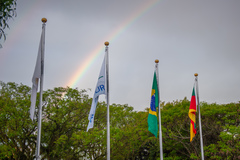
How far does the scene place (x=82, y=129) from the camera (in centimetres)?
2778

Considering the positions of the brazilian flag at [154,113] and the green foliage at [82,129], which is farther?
the green foliage at [82,129]

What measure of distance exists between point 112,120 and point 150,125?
638 inches

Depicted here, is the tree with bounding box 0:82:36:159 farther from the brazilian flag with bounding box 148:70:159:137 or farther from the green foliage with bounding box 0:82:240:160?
the brazilian flag with bounding box 148:70:159:137

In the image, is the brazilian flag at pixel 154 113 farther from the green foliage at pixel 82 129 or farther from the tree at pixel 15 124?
the tree at pixel 15 124

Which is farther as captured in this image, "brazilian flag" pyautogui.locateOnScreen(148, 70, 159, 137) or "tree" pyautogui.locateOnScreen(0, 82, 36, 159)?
"tree" pyautogui.locateOnScreen(0, 82, 36, 159)

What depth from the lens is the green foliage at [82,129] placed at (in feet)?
81.4

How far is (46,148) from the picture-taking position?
90.7ft

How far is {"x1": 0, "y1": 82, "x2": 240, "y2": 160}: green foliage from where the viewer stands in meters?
24.8

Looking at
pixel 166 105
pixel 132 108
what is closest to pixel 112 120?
pixel 132 108

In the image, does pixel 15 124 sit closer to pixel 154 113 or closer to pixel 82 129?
pixel 82 129

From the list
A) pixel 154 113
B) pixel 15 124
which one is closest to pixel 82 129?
pixel 15 124

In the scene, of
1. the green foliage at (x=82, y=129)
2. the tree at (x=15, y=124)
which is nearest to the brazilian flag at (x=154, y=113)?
the green foliage at (x=82, y=129)

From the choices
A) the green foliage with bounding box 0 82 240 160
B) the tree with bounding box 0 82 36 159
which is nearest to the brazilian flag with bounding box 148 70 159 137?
the green foliage with bounding box 0 82 240 160

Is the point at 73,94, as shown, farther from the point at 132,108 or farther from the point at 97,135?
the point at 132,108
